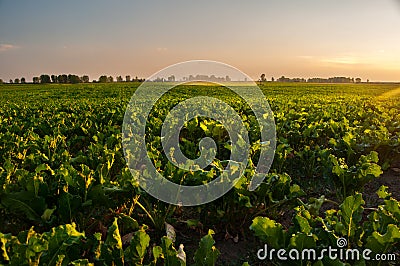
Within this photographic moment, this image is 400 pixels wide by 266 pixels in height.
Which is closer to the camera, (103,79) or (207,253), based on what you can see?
(207,253)

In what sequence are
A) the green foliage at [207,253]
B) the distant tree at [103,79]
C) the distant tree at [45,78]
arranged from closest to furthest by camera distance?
the green foliage at [207,253], the distant tree at [45,78], the distant tree at [103,79]

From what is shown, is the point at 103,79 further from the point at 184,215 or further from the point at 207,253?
the point at 207,253

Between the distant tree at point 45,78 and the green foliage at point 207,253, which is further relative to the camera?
the distant tree at point 45,78

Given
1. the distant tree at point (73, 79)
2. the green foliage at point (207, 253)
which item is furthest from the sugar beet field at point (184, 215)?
the distant tree at point (73, 79)

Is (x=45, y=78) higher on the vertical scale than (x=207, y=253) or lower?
higher

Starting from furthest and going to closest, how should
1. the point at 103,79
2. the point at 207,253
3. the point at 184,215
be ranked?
the point at 103,79 < the point at 184,215 < the point at 207,253

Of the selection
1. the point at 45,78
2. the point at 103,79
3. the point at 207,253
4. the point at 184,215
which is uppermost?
the point at 45,78

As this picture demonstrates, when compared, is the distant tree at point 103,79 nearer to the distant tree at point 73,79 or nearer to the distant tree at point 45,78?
the distant tree at point 73,79

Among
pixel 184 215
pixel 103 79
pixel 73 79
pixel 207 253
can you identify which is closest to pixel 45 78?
pixel 73 79

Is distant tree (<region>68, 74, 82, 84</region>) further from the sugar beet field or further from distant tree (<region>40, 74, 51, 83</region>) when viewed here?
the sugar beet field

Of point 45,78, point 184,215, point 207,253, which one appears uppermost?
point 45,78

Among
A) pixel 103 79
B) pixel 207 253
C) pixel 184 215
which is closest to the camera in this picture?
pixel 207 253

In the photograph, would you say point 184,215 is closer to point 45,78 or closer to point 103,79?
point 103,79

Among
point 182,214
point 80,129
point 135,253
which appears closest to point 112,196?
point 182,214
